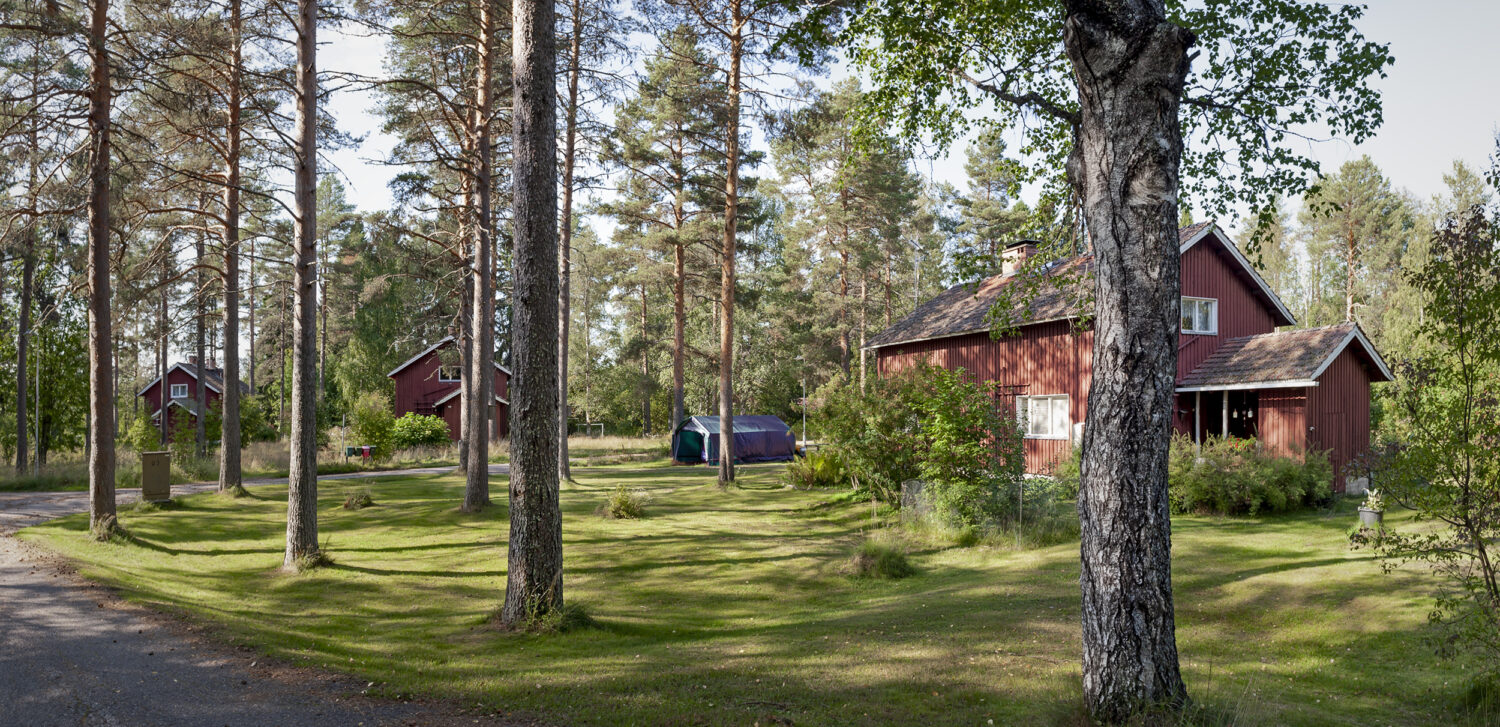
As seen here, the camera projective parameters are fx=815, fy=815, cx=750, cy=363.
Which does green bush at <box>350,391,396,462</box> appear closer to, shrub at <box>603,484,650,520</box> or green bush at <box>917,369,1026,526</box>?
shrub at <box>603,484,650,520</box>

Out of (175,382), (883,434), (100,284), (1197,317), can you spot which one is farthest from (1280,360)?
(175,382)

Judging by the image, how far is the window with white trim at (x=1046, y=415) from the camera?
67.7 ft

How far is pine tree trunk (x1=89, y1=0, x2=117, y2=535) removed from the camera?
43.1 feet

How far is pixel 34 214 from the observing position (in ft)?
41.9

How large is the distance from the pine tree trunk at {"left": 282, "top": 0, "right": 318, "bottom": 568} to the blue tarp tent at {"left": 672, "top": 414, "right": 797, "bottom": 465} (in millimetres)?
20160

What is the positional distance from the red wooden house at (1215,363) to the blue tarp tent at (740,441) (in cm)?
1040

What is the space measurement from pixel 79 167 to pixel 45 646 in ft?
32.0

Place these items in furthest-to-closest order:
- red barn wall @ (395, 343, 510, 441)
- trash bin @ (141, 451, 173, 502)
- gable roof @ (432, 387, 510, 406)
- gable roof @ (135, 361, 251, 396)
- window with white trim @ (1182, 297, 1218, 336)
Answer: gable roof @ (135, 361, 251, 396)
red barn wall @ (395, 343, 510, 441)
gable roof @ (432, 387, 510, 406)
window with white trim @ (1182, 297, 1218, 336)
trash bin @ (141, 451, 173, 502)

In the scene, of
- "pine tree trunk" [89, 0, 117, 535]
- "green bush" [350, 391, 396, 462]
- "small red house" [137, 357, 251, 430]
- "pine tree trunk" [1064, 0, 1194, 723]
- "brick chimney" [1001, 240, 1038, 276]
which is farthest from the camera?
"small red house" [137, 357, 251, 430]

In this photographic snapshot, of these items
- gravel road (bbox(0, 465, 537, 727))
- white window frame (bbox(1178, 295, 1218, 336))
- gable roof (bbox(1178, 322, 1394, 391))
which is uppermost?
white window frame (bbox(1178, 295, 1218, 336))

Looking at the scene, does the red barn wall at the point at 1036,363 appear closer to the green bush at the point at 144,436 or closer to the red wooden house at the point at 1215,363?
the red wooden house at the point at 1215,363

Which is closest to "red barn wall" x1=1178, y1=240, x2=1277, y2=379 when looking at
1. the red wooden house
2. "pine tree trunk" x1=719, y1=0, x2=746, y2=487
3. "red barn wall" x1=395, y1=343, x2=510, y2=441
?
the red wooden house

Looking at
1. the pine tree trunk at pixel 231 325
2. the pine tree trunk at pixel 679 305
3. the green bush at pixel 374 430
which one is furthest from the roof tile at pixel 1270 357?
the green bush at pixel 374 430

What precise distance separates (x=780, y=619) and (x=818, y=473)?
12.3m
